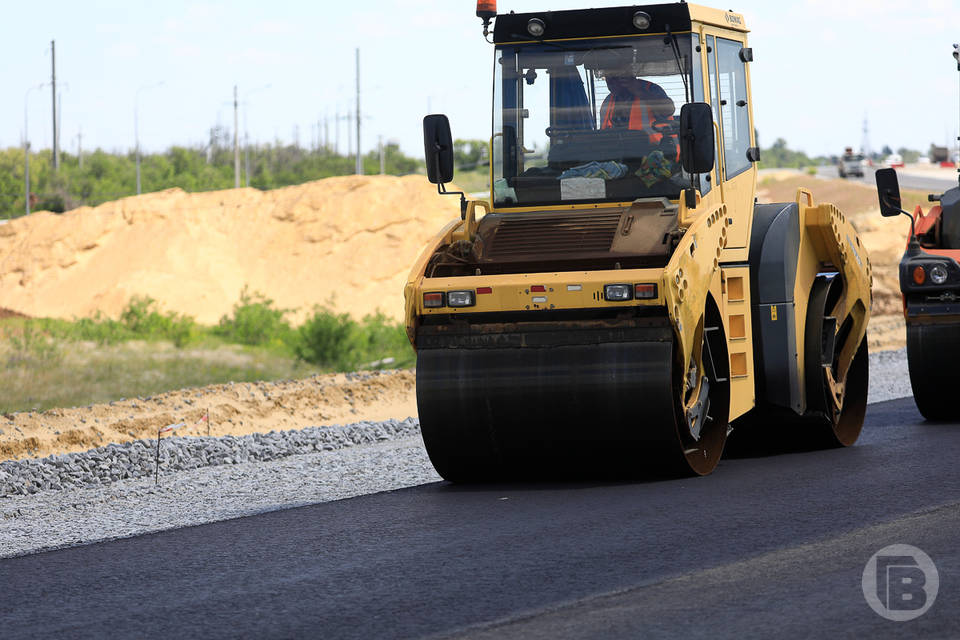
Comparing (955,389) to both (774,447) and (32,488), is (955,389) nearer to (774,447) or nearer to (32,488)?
(774,447)

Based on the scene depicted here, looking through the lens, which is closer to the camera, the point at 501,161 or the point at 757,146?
the point at 501,161

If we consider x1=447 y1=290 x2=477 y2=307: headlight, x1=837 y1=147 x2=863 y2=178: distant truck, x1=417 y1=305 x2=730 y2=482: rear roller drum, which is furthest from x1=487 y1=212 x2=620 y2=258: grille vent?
x1=837 y1=147 x2=863 y2=178: distant truck

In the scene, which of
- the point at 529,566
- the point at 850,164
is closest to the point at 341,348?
the point at 529,566

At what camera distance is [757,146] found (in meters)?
11.6

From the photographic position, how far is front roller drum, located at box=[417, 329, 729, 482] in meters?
9.24

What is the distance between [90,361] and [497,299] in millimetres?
18913

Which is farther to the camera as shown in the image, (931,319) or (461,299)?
(931,319)

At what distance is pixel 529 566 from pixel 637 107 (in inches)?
177

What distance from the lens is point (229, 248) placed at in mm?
47562

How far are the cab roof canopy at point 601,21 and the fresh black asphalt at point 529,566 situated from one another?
342 centimetres

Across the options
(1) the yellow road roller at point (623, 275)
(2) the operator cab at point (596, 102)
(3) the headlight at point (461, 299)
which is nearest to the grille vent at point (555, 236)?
(1) the yellow road roller at point (623, 275)

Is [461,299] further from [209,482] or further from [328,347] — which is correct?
[328,347]

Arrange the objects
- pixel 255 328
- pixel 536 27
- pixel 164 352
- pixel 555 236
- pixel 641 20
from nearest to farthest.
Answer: pixel 555 236 → pixel 641 20 → pixel 536 27 → pixel 164 352 → pixel 255 328

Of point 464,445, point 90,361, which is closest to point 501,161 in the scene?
point 464,445
